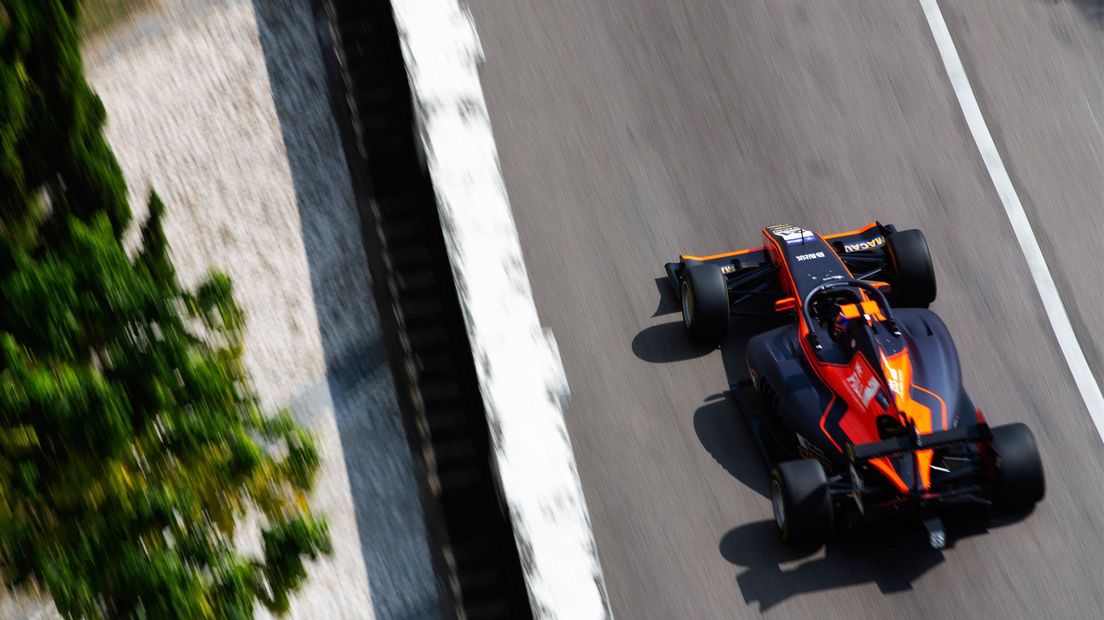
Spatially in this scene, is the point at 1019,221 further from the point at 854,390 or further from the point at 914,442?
the point at 914,442

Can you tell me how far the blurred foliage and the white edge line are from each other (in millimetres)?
1949

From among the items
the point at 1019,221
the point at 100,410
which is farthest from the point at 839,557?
the point at 100,410

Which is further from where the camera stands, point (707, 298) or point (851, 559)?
point (707, 298)

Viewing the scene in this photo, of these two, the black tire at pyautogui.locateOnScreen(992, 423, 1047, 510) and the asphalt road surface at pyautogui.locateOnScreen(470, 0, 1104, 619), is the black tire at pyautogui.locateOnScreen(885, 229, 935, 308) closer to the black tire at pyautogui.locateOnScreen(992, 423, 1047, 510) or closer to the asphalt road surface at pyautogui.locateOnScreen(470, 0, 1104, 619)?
the asphalt road surface at pyautogui.locateOnScreen(470, 0, 1104, 619)

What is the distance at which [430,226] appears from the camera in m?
8.16

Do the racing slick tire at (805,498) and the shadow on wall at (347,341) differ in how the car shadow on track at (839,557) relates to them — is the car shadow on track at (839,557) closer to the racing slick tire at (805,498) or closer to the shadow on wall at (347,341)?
the racing slick tire at (805,498)

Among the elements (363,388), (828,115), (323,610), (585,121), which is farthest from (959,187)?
(323,610)

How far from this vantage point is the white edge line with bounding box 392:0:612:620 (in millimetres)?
7184

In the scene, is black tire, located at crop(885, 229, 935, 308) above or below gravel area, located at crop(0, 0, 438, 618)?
below

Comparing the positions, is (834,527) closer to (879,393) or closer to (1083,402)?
(879,393)

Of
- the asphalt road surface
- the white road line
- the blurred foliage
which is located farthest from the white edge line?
the white road line

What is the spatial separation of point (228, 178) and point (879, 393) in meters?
4.81

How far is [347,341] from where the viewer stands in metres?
9.03

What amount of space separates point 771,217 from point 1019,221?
2048mm
